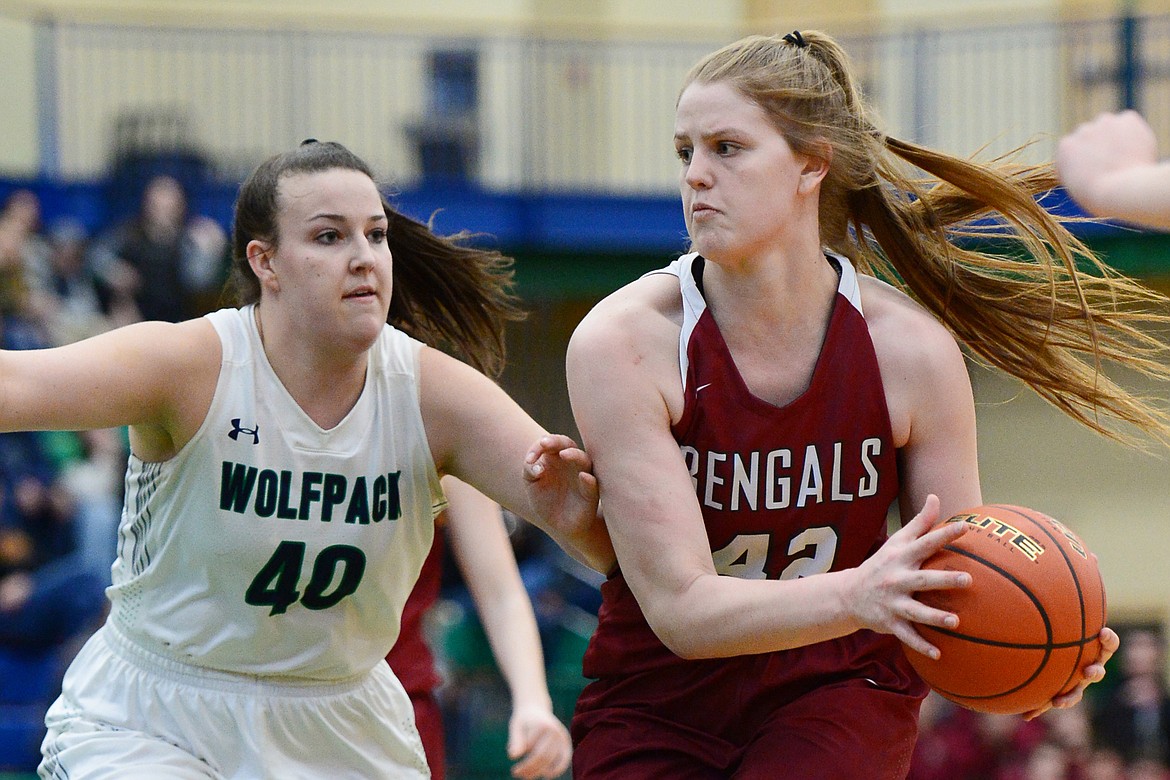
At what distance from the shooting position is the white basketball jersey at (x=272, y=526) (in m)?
3.72

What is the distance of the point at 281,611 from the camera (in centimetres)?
375

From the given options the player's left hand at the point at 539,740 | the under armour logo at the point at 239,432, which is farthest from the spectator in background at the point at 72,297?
the under armour logo at the point at 239,432

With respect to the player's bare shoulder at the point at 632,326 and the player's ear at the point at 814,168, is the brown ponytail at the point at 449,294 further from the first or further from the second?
the player's ear at the point at 814,168

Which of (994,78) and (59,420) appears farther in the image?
(994,78)

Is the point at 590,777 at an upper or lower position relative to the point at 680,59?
lower

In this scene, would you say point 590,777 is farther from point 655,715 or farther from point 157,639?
point 157,639

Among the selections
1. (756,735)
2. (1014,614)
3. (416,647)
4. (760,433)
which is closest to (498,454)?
(760,433)

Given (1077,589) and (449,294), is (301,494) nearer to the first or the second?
(449,294)

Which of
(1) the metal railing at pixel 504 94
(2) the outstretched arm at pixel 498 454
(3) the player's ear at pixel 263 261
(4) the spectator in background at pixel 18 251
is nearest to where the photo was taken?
(2) the outstretched arm at pixel 498 454

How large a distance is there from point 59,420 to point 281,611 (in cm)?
70

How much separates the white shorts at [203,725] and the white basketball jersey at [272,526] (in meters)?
0.06

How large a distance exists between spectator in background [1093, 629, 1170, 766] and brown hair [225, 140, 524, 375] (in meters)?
7.04

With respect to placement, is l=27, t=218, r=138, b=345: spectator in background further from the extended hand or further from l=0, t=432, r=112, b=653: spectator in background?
the extended hand

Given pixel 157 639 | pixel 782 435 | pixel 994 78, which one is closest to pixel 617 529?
pixel 782 435
